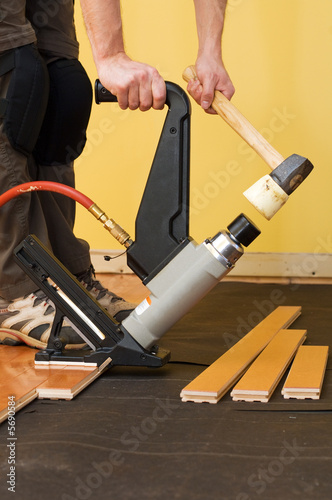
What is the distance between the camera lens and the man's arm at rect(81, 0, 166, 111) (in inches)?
46.2

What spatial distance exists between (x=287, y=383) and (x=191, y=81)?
0.64 metres

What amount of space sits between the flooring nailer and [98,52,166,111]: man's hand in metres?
0.03

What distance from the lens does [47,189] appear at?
1312 millimetres

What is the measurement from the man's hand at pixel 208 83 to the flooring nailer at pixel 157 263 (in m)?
0.09

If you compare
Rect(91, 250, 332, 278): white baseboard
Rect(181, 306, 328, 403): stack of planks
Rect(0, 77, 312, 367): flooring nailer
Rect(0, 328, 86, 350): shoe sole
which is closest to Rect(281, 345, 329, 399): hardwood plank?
Rect(181, 306, 328, 403): stack of planks

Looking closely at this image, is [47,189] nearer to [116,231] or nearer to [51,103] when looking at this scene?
[116,231]

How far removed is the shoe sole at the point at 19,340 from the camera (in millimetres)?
1438

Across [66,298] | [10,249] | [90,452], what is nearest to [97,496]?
[90,452]

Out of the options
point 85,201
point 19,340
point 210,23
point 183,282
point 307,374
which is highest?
point 210,23

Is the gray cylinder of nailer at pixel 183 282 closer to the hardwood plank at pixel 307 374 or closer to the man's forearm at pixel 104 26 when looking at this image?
the hardwood plank at pixel 307 374

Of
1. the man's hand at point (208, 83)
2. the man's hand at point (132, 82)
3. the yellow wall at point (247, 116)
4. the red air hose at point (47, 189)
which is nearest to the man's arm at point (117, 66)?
the man's hand at point (132, 82)

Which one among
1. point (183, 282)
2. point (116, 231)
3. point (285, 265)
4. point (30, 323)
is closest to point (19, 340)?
point (30, 323)

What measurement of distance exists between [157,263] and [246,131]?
308 mm

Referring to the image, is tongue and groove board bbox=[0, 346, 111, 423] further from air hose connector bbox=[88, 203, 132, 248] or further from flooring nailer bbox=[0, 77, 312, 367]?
air hose connector bbox=[88, 203, 132, 248]
